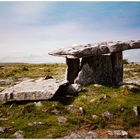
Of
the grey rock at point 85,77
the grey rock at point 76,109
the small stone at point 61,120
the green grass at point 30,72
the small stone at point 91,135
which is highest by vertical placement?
the grey rock at point 85,77

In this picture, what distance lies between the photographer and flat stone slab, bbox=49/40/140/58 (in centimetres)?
2217

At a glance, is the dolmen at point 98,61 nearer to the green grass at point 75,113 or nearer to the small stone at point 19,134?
the green grass at point 75,113

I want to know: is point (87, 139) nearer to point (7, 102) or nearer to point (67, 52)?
point (7, 102)

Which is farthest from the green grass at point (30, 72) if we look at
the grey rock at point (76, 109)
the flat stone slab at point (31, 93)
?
the grey rock at point (76, 109)

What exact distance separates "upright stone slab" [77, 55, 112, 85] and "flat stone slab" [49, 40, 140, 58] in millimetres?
1010

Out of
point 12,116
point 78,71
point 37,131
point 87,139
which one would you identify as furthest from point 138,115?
point 78,71

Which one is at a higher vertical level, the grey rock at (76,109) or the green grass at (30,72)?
the grey rock at (76,109)

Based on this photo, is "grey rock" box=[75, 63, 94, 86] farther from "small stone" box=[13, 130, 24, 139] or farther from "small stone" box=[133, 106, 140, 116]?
"small stone" box=[13, 130, 24, 139]

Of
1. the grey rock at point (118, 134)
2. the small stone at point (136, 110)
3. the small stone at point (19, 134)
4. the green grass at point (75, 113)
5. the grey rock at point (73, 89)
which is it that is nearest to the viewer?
the grey rock at point (118, 134)

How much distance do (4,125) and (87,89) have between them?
630 cm

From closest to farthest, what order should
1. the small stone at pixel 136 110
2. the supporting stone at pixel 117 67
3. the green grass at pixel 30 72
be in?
1. the small stone at pixel 136 110
2. the supporting stone at pixel 117 67
3. the green grass at pixel 30 72

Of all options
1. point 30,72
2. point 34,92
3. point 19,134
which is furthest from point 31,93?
point 30,72

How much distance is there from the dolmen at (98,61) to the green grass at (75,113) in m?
2.40

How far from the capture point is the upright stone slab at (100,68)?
23.4 m
